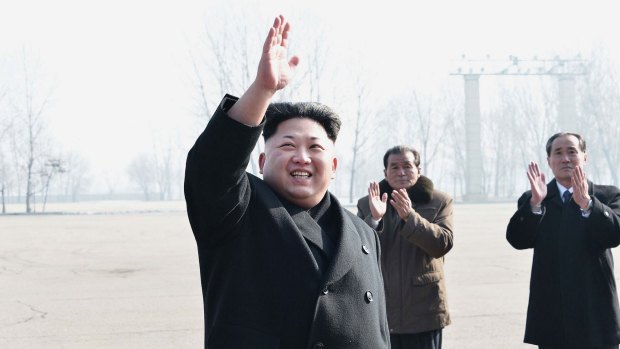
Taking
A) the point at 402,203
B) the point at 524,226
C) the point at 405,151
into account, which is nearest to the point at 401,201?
the point at 402,203

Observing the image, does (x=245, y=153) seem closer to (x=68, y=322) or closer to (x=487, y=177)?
(x=68, y=322)

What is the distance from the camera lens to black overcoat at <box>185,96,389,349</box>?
6.00ft

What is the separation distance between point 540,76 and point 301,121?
55880 mm

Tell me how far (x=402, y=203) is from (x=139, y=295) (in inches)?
209

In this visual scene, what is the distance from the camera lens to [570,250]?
3.84 m

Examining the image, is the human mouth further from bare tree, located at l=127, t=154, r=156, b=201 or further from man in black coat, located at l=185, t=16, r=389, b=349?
bare tree, located at l=127, t=154, r=156, b=201

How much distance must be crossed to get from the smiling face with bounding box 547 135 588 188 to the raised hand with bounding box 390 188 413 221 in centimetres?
87

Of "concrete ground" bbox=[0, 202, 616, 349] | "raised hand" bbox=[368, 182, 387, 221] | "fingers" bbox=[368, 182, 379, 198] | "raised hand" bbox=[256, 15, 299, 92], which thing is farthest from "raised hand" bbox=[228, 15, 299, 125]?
"concrete ground" bbox=[0, 202, 616, 349]

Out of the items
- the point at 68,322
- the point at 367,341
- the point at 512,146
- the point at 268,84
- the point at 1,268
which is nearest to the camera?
the point at 268,84

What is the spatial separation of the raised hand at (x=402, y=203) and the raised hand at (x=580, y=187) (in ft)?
2.91

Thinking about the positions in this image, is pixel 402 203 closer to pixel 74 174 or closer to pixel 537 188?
pixel 537 188

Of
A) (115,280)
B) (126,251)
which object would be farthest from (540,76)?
(115,280)

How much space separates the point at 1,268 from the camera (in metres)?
11.3

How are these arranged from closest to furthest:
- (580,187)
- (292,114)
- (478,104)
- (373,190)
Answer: (292,114), (580,187), (373,190), (478,104)
